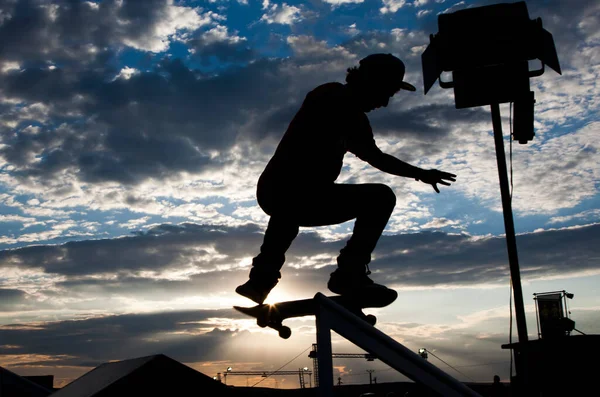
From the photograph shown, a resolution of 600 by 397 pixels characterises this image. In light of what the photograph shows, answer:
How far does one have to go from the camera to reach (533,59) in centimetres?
864

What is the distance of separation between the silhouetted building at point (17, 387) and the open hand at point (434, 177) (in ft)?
14.3

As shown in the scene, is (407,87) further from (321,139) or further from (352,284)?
(352,284)

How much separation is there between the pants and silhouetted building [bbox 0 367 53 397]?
109 inches

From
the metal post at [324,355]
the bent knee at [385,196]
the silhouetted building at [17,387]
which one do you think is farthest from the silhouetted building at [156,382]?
the silhouetted building at [17,387]

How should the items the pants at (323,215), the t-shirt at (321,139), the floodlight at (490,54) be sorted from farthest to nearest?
the floodlight at (490,54) → the pants at (323,215) → the t-shirt at (321,139)

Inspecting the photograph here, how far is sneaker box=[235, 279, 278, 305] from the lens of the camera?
486 cm

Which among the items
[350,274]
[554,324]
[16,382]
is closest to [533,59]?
[350,274]

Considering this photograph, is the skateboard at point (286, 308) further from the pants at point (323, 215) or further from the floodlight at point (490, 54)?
the floodlight at point (490, 54)

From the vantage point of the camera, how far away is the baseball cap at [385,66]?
15.4 ft

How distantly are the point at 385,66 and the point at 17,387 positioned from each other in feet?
16.1

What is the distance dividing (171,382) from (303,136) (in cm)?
223

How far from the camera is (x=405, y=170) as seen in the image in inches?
185

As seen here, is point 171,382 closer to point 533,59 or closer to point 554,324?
point 533,59

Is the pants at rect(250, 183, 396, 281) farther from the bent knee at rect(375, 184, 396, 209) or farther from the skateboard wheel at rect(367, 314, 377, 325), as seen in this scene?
the skateboard wheel at rect(367, 314, 377, 325)
